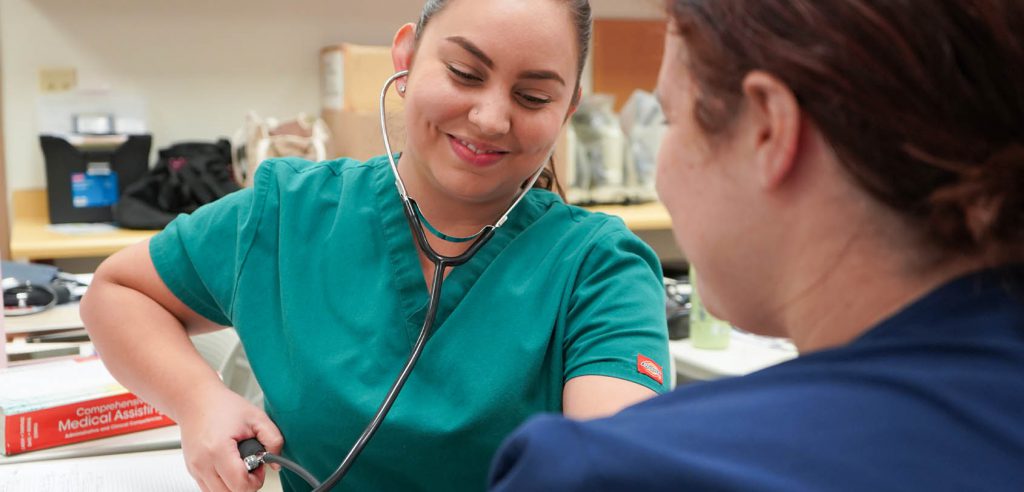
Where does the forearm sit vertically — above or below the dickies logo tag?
below

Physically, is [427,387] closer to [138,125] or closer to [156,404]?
[156,404]

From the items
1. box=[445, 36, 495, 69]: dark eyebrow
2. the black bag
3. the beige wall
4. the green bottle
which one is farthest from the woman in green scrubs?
the beige wall

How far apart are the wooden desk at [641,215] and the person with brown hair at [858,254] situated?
8.68 ft

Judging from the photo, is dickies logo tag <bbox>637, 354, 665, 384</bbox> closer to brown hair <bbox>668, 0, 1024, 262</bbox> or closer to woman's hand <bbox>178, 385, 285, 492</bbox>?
woman's hand <bbox>178, 385, 285, 492</bbox>

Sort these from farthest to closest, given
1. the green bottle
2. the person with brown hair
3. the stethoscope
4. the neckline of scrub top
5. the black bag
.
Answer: the black bag → the green bottle → the neckline of scrub top → the stethoscope → the person with brown hair

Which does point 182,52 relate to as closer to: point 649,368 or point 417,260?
point 417,260

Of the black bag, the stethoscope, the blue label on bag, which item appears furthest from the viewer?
the blue label on bag

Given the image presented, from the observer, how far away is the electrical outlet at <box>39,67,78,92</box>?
338cm

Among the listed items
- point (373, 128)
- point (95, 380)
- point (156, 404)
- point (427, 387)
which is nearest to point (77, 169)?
point (373, 128)

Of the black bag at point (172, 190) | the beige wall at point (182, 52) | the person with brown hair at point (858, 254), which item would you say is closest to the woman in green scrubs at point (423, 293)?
the person with brown hair at point (858, 254)

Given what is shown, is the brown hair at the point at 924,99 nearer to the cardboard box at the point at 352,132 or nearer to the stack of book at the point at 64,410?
the stack of book at the point at 64,410

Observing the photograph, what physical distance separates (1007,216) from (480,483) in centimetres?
66

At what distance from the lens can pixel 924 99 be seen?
470 millimetres

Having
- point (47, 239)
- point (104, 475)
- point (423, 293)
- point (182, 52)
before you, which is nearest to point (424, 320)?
point (423, 293)
